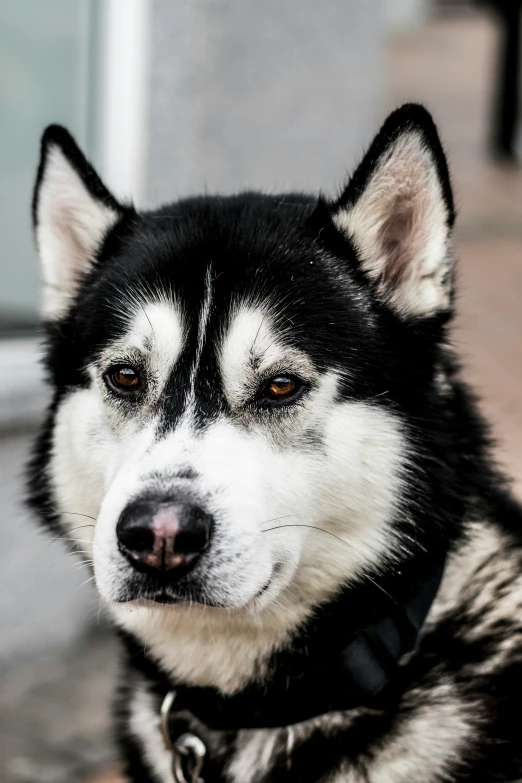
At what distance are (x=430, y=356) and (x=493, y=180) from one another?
915 centimetres

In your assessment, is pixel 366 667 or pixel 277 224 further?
pixel 277 224

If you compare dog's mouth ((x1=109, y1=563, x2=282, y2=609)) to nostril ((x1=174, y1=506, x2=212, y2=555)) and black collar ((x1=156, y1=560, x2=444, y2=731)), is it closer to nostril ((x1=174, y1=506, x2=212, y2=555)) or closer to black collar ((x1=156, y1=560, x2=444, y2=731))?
nostril ((x1=174, y1=506, x2=212, y2=555))

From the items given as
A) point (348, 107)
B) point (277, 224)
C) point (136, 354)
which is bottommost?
point (136, 354)

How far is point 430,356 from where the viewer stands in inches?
96.0

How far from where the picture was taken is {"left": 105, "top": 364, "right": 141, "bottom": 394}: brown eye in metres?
2.42

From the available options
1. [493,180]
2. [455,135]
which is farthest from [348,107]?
[455,135]

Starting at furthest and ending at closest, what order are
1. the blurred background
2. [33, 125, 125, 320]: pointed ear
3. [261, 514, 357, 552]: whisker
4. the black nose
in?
the blurred background < [33, 125, 125, 320]: pointed ear < [261, 514, 357, 552]: whisker < the black nose

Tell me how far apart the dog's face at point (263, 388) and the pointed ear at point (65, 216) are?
0.18m

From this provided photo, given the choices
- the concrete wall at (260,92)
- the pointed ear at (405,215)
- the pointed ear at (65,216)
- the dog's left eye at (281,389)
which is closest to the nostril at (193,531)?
the dog's left eye at (281,389)

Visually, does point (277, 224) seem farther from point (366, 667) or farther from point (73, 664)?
point (73, 664)

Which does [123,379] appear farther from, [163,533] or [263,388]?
[163,533]

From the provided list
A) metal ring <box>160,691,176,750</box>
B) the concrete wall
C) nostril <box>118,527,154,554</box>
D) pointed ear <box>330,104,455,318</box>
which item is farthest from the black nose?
the concrete wall

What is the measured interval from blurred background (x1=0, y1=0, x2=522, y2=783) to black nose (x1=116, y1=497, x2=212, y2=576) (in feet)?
6.80

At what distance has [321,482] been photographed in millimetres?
2295
